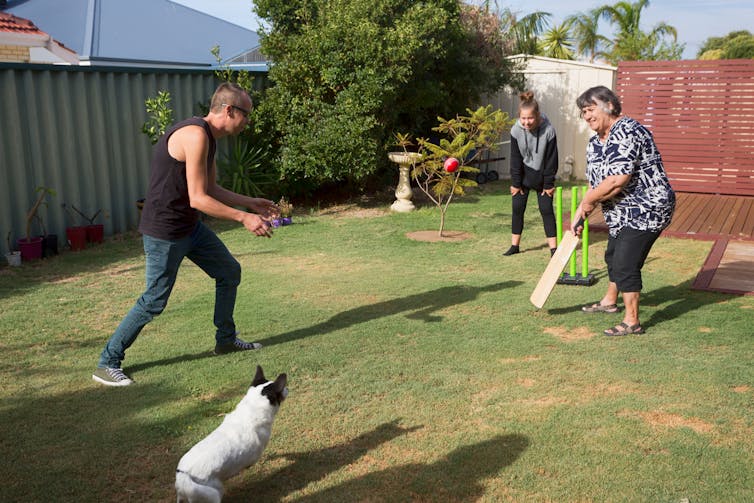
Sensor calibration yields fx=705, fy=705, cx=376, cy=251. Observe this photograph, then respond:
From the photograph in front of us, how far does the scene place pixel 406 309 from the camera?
6.02 m

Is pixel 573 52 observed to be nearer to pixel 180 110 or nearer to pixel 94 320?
pixel 180 110

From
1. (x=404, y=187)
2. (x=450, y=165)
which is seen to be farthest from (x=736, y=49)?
(x=450, y=165)

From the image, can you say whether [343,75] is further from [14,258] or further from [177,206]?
[177,206]

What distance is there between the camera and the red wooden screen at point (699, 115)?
40.9 feet

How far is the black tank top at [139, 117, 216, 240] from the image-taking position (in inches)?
170

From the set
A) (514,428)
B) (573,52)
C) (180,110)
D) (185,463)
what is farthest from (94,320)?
(573,52)

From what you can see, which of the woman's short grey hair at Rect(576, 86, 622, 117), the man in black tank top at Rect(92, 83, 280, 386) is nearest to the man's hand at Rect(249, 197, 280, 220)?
the man in black tank top at Rect(92, 83, 280, 386)

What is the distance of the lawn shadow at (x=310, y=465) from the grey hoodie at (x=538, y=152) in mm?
4477

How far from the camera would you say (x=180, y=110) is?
33.7 feet

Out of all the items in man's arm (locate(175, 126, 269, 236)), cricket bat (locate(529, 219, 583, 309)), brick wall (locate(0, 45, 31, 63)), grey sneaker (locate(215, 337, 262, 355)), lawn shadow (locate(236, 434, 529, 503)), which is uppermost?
brick wall (locate(0, 45, 31, 63))

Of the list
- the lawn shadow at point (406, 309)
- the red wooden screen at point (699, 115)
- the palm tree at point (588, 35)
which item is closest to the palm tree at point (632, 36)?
the palm tree at point (588, 35)

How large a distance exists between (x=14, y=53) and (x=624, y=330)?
10.7 m

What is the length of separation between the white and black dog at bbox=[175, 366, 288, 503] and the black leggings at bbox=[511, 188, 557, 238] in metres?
5.02

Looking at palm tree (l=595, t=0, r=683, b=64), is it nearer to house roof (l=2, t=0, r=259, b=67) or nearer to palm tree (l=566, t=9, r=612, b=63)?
palm tree (l=566, t=9, r=612, b=63)
